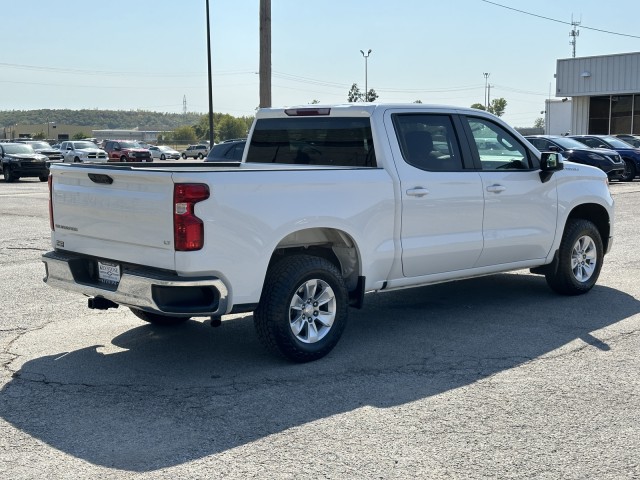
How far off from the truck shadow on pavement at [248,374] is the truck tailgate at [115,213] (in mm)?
894

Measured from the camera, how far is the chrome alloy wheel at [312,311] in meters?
6.37

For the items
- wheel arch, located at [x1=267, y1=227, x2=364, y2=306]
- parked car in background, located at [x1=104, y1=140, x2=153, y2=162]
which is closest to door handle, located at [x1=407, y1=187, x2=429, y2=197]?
wheel arch, located at [x1=267, y1=227, x2=364, y2=306]

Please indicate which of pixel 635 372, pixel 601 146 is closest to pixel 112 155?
pixel 601 146

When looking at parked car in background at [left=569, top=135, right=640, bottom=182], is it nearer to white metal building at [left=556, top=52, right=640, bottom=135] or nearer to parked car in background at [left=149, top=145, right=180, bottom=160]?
white metal building at [left=556, top=52, right=640, bottom=135]

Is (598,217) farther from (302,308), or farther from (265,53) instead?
(265,53)

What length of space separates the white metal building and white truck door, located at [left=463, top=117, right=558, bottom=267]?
37.4 metres

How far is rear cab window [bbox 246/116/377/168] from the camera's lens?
7.22 m

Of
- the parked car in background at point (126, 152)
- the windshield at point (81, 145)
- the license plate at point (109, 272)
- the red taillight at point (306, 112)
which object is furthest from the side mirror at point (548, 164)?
the windshield at point (81, 145)

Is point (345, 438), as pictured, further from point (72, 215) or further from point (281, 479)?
point (72, 215)

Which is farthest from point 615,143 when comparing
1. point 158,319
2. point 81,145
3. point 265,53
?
point 81,145

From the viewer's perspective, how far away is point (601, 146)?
28.3 metres

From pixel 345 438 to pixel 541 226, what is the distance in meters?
4.24

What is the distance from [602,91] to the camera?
44219 millimetres

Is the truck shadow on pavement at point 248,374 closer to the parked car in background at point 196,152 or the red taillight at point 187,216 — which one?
the red taillight at point 187,216
